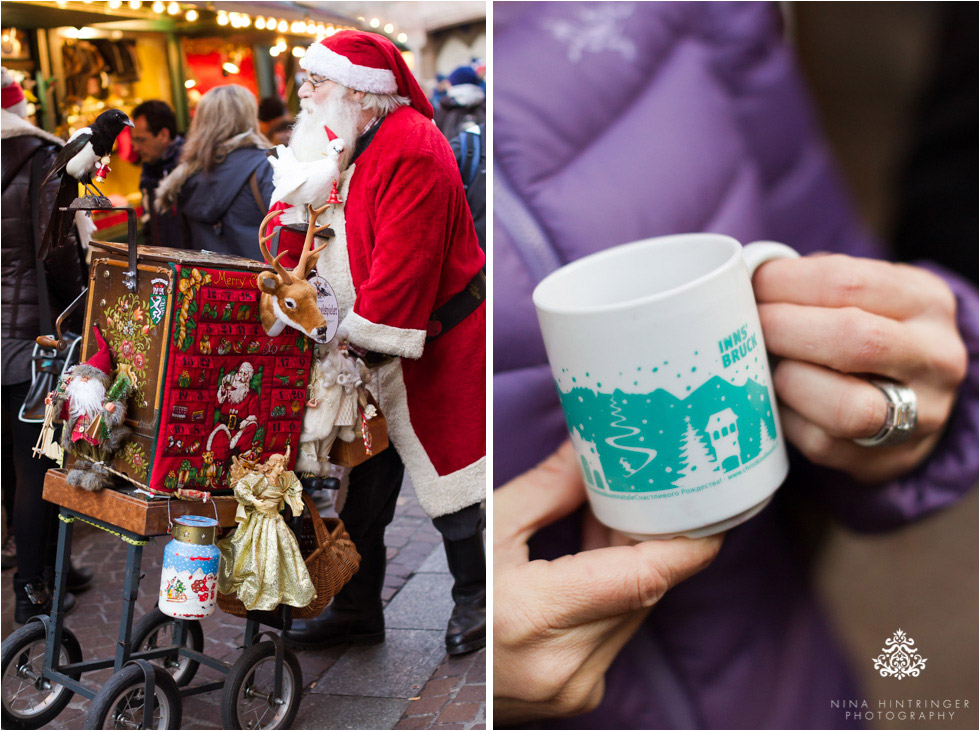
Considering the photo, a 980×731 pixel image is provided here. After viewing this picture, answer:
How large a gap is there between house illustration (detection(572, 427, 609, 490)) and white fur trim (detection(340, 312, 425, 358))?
59cm

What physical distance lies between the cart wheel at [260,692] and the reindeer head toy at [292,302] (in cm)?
77

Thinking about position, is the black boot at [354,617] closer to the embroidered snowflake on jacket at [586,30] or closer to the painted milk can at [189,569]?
the painted milk can at [189,569]

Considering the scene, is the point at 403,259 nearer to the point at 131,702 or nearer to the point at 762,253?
the point at 762,253

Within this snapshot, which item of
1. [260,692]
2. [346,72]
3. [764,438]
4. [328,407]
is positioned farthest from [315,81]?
[260,692]

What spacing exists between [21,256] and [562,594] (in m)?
1.79

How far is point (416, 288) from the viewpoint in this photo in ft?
7.02

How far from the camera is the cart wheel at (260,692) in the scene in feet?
7.05

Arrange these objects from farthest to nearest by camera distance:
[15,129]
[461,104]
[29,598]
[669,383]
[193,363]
Answer: [461,104]
[29,598]
[15,129]
[193,363]
[669,383]

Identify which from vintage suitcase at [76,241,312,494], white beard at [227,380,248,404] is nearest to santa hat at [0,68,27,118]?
vintage suitcase at [76,241,312,494]

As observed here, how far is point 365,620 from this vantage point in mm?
2695

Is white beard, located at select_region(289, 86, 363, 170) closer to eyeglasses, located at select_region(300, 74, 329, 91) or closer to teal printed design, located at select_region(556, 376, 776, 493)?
eyeglasses, located at select_region(300, 74, 329, 91)

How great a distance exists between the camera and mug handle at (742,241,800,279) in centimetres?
169

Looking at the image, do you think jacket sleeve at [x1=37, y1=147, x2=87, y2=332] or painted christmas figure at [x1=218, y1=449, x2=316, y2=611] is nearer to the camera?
painted christmas figure at [x1=218, y1=449, x2=316, y2=611]

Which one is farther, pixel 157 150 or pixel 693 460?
pixel 157 150
